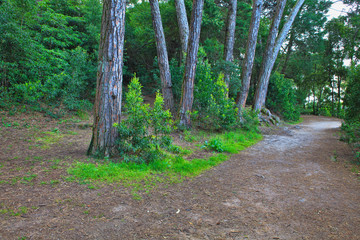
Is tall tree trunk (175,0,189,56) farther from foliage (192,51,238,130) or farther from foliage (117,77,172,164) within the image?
foliage (117,77,172,164)

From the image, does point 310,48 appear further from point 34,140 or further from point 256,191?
point 34,140

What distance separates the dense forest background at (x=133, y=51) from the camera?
7.84 m

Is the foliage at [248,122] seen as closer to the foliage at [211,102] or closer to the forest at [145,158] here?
the forest at [145,158]

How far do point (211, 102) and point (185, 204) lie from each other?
5.52 m

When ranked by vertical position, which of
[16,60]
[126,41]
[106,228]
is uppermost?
[126,41]

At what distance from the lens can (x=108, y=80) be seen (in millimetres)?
4551

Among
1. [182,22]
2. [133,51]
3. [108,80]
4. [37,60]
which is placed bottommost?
[108,80]

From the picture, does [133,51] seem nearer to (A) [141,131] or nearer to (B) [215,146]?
(B) [215,146]

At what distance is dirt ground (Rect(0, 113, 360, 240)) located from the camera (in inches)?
93.6

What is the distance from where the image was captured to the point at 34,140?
565cm

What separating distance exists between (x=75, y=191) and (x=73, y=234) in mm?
1017

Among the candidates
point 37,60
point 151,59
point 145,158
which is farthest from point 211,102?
point 151,59

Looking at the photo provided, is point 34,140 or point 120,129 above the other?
point 120,129

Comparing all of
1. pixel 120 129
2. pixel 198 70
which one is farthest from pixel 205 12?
pixel 120 129
